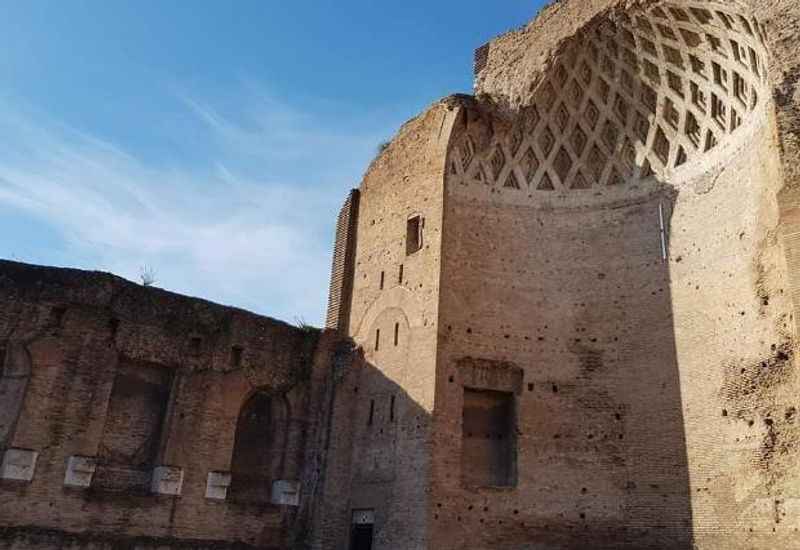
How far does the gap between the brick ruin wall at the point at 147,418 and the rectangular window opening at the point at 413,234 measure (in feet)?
8.47

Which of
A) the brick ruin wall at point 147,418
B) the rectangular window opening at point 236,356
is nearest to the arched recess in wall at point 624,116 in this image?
the rectangular window opening at point 236,356

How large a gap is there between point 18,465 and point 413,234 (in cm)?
738

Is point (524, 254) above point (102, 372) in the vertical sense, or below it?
above

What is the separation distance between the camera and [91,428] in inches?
465

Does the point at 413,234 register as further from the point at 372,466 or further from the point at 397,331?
the point at 372,466

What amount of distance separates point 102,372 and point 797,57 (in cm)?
1135

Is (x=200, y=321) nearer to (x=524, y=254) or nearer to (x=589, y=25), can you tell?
(x=524, y=254)

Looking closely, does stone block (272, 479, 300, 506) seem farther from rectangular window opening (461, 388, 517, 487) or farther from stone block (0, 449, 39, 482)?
stone block (0, 449, 39, 482)

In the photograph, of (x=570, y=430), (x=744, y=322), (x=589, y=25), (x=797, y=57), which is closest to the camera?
(x=797, y=57)

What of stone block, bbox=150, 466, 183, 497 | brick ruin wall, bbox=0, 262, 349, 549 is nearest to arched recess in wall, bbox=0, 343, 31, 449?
brick ruin wall, bbox=0, 262, 349, 549

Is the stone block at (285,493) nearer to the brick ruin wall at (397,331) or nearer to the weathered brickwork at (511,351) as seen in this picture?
the weathered brickwork at (511,351)

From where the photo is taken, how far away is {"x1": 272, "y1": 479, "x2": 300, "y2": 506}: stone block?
42.7 feet

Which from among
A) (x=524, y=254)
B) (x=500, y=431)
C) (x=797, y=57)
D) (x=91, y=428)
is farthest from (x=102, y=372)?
(x=797, y=57)

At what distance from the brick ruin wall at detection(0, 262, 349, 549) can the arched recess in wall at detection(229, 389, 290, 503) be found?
2 centimetres
